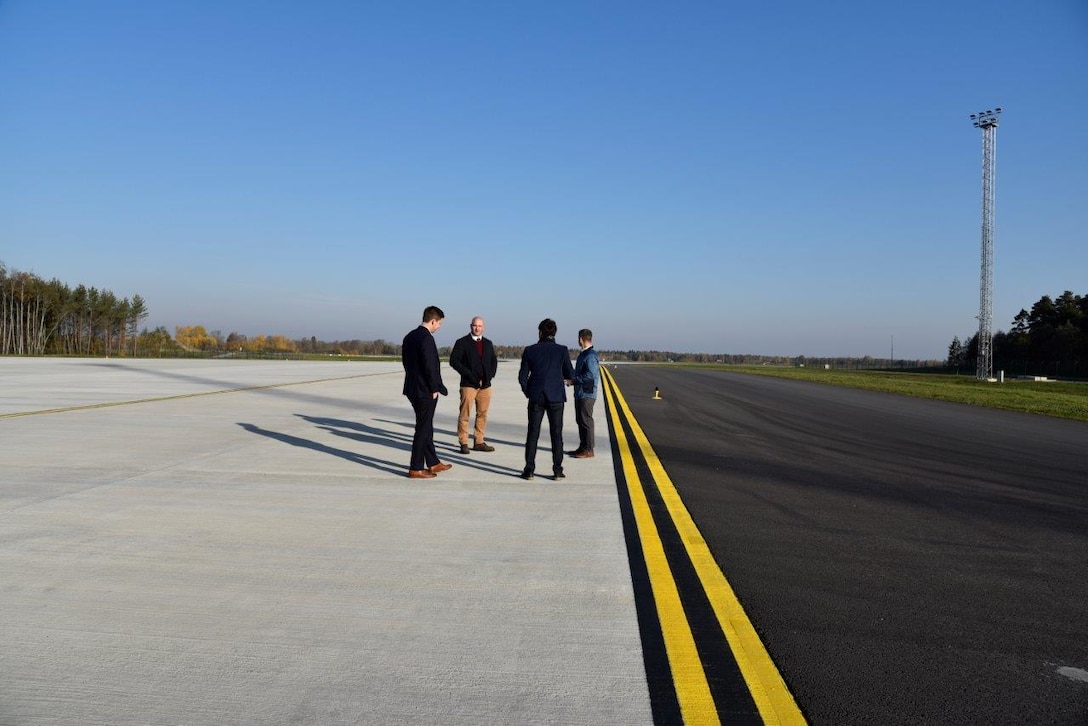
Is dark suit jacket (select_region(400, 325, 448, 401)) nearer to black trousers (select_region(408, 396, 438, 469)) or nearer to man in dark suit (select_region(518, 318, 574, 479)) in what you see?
black trousers (select_region(408, 396, 438, 469))

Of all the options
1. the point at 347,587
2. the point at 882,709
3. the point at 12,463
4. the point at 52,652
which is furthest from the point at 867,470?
the point at 12,463

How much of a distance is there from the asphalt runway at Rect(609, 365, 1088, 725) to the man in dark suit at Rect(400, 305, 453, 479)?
2832mm

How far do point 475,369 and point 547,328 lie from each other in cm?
153

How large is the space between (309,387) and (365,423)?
1137 centimetres

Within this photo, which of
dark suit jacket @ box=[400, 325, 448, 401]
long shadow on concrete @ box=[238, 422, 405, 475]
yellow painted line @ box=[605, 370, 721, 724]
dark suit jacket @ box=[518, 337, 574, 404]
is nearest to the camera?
yellow painted line @ box=[605, 370, 721, 724]

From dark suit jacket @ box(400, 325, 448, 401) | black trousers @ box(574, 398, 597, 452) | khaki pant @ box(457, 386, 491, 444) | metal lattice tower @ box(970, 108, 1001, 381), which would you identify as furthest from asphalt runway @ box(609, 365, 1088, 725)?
metal lattice tower @ box(970, 108, 1001, 381)

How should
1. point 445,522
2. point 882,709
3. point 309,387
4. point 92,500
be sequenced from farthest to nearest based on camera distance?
point 309,387 < point 92,500 < point 445,522 < point 882,709

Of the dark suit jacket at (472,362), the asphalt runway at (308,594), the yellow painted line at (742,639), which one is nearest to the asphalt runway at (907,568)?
the yellow painted line at (742,639)

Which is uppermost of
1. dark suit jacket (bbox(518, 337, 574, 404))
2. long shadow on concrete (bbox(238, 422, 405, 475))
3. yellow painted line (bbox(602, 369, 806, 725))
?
dark suit jacket (bbox(518, 337, 574, 404))

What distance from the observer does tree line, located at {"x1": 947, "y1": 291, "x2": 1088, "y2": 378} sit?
Result: 7088 cm

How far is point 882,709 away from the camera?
2773 millimetres

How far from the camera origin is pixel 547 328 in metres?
8.10

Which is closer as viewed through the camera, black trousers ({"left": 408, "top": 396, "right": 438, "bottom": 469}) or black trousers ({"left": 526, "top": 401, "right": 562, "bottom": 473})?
black trousers ({"left": 408, "top": 396, "right": 438, "bottom": 469})

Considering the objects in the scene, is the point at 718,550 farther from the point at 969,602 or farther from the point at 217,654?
the point at 217,654
